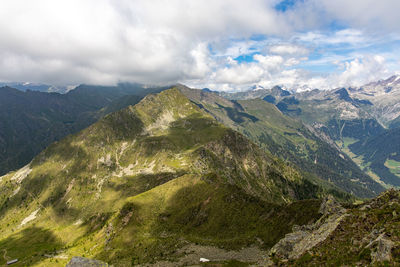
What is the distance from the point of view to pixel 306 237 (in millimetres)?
61781

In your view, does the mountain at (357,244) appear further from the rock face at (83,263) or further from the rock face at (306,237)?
the rock face at (83,263)

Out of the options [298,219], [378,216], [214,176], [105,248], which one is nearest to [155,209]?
[105,248]

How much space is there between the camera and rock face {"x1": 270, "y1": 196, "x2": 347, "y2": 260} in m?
52.3

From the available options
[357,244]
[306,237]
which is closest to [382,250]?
[357,244]

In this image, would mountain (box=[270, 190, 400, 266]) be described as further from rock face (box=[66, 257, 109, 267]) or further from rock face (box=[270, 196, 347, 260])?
rock face (box=[66, 257, 109, 267])

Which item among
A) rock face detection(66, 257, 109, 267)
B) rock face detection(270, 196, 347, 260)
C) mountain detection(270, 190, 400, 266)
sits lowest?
rock face detection(66, 257, 109, 267)

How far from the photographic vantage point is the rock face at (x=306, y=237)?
2060 inches

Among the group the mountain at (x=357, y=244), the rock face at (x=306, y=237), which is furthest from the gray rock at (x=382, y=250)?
the rock face at (x=306, y=237)

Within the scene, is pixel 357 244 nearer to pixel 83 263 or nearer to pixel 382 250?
pixel 382 250

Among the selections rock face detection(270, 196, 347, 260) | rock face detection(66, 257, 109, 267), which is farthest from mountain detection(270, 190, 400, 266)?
rock face detection(66, 257, 109, 267)

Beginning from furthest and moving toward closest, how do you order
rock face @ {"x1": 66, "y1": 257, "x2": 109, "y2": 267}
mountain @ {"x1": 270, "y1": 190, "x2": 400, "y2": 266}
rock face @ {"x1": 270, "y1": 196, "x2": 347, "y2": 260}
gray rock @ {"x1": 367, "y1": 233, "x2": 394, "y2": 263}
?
1. rock face @ {"x1": 66, "y1": 257, "x2": 109, "y2": 267}
2. rock face @ {"x1": 270, "y1": 196, "x2": 347, "y2": 260}
3. mountain @ {"x1": 270, "y1": 190, "x2": 400, "y2": 266}
4. gray rock @ {"x1": 367, "y1": 233, "x2": 394, "y2": 263}

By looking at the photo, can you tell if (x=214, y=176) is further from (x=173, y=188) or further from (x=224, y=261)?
(x=224, y=261)

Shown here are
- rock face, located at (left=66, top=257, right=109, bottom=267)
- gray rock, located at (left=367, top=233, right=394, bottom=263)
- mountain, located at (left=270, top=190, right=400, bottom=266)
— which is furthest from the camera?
rock face, located at (left=66, top=257, right=109, bottom=267)

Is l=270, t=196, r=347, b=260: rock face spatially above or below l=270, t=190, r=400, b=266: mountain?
below
